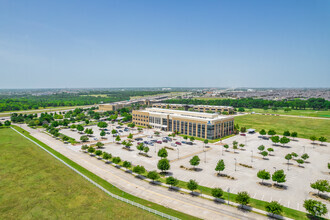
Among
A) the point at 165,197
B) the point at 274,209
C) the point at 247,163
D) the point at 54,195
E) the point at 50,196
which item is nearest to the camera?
the point at 274,209

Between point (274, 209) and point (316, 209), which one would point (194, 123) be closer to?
point (274, 209)

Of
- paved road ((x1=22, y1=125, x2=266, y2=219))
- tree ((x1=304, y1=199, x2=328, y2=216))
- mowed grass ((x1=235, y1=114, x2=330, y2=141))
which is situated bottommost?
mowed grass ((x1=235, y1=114, x2=330, y2=141))

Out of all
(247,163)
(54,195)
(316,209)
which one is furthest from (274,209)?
(54,195)

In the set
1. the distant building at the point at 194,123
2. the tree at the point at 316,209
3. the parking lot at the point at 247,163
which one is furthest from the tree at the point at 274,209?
the distant building at the point at 194,123

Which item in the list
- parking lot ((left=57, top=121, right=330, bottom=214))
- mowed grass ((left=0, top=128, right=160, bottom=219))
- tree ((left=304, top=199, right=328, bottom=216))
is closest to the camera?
tree ((left=304, top=199, right=328, bottom=216))

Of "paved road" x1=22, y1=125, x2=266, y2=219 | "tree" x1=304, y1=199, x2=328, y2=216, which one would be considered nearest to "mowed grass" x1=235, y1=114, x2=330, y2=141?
"tree" x1=304, y1=199, x2=328, y2=216

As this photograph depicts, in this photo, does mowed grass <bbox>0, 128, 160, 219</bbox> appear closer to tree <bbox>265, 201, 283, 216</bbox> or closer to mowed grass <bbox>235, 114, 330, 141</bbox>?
tree <bbox>265, 201, 283, 216</bbox>
